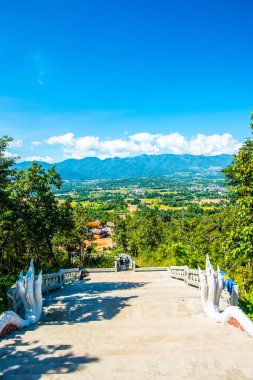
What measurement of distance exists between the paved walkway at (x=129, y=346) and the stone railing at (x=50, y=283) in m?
0.83

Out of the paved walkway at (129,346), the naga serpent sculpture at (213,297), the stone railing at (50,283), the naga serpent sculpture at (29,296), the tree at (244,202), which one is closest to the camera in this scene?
the paved walkway at (129,346)

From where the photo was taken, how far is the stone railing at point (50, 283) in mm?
6879

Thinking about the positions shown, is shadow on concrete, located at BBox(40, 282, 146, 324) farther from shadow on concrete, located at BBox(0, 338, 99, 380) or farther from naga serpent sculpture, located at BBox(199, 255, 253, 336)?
naga serpent sculpture, located at BBox(199, 255, 253, 336)

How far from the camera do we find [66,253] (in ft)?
82.8

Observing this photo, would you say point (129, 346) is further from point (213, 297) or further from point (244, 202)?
point (244, 202)

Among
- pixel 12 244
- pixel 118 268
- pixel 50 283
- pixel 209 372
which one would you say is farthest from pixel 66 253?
pixel 209 372

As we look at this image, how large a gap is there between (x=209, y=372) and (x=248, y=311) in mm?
5111

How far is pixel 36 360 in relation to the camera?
4293 mm

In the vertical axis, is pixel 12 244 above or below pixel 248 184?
below

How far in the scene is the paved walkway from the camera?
3.82 meters

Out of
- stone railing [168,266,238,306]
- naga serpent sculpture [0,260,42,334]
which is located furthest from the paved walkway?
stone railing [168,266,238,306]

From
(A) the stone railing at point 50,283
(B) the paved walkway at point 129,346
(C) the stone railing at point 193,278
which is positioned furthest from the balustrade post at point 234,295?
(A) the stone railing at point 50,283

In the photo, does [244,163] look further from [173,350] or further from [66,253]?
[66,253]

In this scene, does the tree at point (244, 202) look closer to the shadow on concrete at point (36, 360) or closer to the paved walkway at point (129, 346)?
the paved walkway at point (129, 346)
